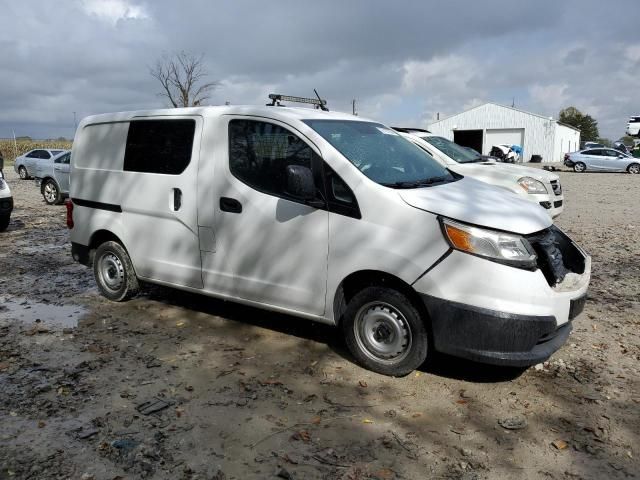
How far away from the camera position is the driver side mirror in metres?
3.89

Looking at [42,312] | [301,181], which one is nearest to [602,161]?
[301,181]

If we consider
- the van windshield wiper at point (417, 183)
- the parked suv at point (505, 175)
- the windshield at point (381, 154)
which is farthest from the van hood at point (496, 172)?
the van windshield wiper at point (417, 183)

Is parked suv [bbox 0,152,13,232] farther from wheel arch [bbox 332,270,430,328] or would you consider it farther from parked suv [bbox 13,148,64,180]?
parked suv [bbox 13,148,64,180]

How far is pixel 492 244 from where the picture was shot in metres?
3.48

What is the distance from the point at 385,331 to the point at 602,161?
30899 millimetres

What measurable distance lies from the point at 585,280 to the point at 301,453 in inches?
95.7

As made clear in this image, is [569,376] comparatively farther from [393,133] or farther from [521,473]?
[393,133]

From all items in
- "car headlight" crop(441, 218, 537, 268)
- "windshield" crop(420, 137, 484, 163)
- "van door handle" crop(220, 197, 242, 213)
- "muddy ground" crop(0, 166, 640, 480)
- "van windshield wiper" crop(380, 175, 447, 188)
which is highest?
"windshield" crop(420, 137, 484, 163)

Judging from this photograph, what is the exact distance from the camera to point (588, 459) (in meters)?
3.02

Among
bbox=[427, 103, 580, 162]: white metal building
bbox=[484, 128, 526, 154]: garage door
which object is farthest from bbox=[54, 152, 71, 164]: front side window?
bbox=[484, 128, 526, 154]: garage door

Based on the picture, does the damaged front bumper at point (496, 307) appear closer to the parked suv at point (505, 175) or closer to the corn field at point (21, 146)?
the parked suv at point (505, 175)

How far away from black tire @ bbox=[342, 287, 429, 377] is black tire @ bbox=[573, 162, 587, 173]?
31.0 meters

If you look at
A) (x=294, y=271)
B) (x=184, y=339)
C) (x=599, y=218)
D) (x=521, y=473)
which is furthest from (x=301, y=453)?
(x=599, y=218)

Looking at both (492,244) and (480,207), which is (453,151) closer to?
(480,207)
